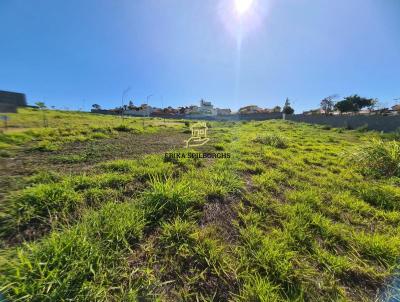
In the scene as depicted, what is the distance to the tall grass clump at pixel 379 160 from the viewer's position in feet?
12.1

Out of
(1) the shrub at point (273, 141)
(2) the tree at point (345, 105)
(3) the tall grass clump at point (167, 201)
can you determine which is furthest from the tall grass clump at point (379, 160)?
(2) the tree at point (345, 105)

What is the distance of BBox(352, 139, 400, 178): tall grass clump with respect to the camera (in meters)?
3.68

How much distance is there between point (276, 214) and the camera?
6.84 feet

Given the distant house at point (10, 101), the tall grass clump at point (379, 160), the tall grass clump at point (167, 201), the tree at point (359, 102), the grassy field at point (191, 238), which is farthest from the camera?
the tree at point (359, 102)

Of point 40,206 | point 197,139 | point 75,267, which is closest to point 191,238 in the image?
point 75,267

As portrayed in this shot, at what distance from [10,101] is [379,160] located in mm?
8720

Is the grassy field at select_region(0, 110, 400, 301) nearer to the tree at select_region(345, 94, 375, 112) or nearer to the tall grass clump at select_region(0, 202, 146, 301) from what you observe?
the tall grass clump at select_region(0, 202, 146, 301)

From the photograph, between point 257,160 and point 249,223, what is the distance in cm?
258

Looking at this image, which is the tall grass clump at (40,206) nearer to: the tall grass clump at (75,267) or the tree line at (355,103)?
the tall grass clump at (75,267)

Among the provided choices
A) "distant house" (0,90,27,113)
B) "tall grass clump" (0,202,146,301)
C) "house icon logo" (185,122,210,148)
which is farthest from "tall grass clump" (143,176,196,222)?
"distant house" (0,90,27,113)

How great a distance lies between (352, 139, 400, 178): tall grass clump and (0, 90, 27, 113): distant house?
26.7ft

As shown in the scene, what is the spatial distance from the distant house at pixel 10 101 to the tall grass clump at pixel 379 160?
8.13 meters

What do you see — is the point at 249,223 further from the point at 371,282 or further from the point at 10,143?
the point at 10,143

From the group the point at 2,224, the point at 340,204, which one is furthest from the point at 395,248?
the point at 2,224
